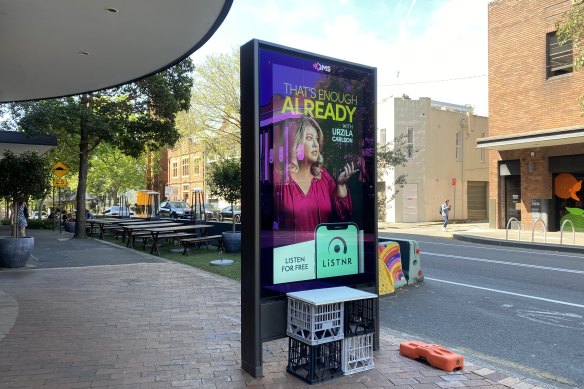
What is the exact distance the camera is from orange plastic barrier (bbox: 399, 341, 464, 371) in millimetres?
4605

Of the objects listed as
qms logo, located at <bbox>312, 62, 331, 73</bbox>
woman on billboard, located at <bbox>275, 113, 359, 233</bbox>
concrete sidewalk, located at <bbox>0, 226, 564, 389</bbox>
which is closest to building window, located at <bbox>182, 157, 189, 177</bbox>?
concrete sidewalk, located at <bbox>0, 226, 564, 389</bbox>

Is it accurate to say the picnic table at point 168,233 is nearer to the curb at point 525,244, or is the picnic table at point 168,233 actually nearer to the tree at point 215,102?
the curb at point 525,244

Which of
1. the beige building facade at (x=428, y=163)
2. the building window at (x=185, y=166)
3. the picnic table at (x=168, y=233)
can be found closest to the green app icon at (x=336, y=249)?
the picnic table at (x=168, y=233)

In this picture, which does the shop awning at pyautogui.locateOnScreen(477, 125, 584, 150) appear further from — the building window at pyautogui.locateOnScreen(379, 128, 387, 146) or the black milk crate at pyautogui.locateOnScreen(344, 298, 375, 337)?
the black milk crate at pyautogui.locateOnScreen(344, 298, 375, 337)

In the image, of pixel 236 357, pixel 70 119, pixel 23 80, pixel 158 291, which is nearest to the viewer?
pixel 236 357

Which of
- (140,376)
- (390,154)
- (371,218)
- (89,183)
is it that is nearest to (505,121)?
(390,154)

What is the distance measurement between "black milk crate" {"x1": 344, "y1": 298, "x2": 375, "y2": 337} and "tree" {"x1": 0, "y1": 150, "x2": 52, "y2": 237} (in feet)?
30.5

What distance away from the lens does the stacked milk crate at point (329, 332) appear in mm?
4148

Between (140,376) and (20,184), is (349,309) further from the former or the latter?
(20,184)

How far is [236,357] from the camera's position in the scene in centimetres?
Result: 495

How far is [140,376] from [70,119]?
15719 mm

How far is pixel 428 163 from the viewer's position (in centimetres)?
3303

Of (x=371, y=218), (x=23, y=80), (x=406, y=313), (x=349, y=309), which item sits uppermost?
(x=23, y=80)

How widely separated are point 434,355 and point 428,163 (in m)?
29.7
